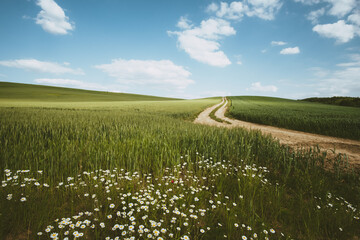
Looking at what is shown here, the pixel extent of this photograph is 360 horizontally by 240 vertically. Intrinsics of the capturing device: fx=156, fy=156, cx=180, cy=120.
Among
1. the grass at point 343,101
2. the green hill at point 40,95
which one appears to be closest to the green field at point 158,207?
the grass at point 343,101

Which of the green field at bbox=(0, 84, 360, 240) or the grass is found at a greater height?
the grass

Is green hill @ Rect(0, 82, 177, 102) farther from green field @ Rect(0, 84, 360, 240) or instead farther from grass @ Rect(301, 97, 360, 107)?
grass @ Rect(301, 97, 360, 107)

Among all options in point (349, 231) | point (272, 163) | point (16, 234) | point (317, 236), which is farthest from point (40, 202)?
point (272, 163)

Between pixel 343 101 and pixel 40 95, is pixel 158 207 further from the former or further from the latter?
pixel 40 95

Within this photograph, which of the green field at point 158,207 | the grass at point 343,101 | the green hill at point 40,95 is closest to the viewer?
the green field at point 158,207

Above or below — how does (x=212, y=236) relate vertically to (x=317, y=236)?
above

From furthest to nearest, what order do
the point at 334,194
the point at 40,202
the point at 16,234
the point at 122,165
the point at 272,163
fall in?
the point at 272,163, the point at 122,165, the point at 334,194, the point at 40,202, the point at 16,234

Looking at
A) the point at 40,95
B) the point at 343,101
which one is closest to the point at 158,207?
the point at 343,101

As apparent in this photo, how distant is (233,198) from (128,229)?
2280 millimetres

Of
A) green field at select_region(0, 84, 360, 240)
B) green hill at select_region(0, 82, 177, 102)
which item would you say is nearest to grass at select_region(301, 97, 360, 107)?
green field at select_region(0, 84, 360, 240)

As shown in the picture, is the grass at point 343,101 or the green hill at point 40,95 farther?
the green hill at point 40,95

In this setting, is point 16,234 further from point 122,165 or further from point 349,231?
point 349,231

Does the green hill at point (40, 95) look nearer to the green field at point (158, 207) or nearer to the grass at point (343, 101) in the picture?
the green field at point (158, 207)

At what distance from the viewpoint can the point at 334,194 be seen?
409 centimetres
